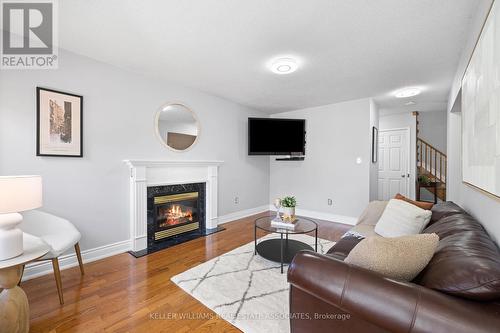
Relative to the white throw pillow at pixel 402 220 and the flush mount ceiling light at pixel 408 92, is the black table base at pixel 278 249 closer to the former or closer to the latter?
the white throw pillow at pixel 402 220

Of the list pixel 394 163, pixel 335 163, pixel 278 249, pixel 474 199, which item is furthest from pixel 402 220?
pixel 394 163

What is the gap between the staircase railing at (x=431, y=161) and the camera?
17.6ft

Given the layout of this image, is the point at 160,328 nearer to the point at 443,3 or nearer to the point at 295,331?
the point at 295,331

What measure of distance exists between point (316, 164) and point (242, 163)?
155cm

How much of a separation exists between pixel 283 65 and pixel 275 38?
0.54 metres

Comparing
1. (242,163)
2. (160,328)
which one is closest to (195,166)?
(242,163)

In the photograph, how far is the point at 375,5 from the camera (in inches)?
65.7

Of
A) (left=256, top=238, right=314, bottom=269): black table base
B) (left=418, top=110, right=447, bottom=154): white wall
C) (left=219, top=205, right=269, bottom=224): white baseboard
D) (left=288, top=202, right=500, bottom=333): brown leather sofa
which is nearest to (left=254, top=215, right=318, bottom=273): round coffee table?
(left=256, top=238, right=314, bottom=269): black table base

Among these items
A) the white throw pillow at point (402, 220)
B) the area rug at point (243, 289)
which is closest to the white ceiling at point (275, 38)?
the white throw pillow at point (402, 220)

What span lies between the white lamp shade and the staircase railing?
7.01 m

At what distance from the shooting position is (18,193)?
55.4 inches

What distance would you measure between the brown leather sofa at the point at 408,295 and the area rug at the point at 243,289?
49cm

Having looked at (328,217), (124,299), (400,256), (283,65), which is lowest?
(124,299)

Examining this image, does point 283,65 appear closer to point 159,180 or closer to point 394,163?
point 159,180
